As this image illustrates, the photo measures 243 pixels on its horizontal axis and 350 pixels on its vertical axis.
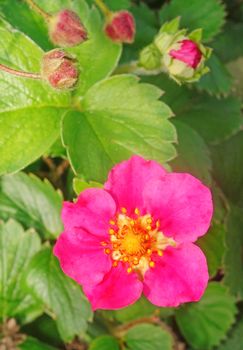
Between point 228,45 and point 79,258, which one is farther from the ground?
point 79,258

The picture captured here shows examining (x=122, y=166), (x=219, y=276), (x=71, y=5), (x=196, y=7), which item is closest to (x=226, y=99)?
(x=196, y=7)

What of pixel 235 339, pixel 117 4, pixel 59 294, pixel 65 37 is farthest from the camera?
pixel 235 339

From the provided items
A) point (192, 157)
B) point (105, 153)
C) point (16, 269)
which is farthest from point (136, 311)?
point (105, 153)

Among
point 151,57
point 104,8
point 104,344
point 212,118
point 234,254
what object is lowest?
point 234,254

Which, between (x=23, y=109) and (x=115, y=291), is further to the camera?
(x=23, y=109)

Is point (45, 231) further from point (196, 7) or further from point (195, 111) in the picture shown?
point (196, 7)

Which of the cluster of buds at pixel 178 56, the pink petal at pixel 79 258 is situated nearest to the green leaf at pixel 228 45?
the cluster of buds at pixel 178 56

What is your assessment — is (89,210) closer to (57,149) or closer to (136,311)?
(57,149)
